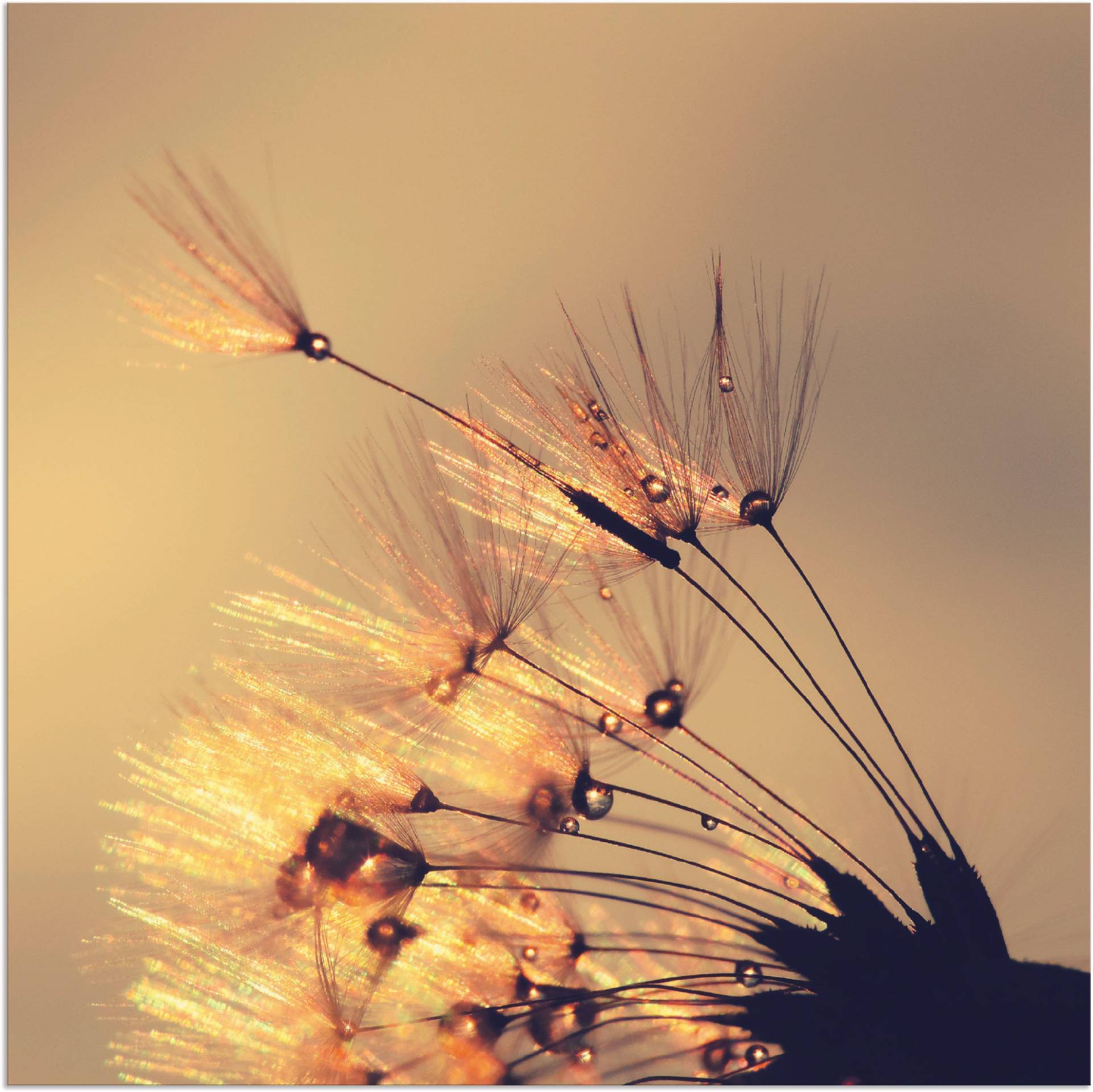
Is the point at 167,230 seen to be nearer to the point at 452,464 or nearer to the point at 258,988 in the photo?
the point at 452,464

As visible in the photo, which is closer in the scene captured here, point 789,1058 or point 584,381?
point 789,1058

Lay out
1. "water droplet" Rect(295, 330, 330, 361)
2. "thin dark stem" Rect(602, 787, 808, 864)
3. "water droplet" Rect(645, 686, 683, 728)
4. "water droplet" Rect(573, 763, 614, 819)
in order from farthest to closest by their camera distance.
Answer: "water droplet" Rect(645, 686, 683, 728)
"water droplet" Rect(573, 763, 614, 819)
"thin dark stem" Rect(602, 787, 808, 864)
"water droplet" Rect(295, 330, 330, 361)

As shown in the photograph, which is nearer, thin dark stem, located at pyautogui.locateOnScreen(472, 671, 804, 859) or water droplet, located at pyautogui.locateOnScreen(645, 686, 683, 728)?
thin dark stem, located at pyautogui.locateOnScreen(472, 671, 804, 859)

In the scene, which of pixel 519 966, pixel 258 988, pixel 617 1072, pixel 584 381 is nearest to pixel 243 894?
pixel 258 988

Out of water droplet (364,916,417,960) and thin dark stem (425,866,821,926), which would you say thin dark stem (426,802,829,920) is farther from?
water droplet (364,916,417,960)

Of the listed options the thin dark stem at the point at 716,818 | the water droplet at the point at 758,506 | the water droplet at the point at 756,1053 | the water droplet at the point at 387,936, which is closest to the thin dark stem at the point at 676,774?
the thin dark stem at the point at 716,818

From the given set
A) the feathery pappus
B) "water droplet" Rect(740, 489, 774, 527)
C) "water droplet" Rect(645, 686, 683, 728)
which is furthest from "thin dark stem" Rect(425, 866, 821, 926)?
"water droplet" Rect(740, 489, 774, 527)
